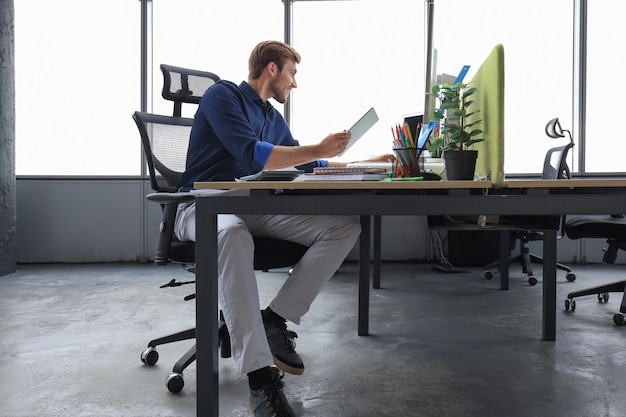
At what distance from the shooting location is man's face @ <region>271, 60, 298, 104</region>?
2133mm

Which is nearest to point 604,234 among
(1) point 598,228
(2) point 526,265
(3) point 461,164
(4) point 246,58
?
(1) point 598,228

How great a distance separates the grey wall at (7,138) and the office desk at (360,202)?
3447mm

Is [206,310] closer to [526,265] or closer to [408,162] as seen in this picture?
[408,162]

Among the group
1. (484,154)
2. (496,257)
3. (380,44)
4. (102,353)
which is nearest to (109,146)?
(380,44)

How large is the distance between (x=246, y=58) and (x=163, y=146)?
263cm

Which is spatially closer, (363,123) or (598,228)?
(363,123)

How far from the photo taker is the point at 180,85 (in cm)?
256

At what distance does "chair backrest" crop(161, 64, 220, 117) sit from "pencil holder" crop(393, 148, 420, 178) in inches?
55.8

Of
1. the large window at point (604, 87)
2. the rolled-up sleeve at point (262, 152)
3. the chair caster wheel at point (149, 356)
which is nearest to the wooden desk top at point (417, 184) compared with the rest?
the rolled-up sleeve at point (262, 152)

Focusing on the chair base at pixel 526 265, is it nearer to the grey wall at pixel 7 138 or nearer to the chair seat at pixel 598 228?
the chair seat at pixel 598 228

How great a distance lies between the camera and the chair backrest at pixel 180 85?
2.52 m

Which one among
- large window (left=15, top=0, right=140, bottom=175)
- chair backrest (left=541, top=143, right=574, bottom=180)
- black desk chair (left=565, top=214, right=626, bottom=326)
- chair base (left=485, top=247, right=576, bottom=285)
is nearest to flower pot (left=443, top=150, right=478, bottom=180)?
black desk chair (left=565, top=214, right=626, bottom=326)

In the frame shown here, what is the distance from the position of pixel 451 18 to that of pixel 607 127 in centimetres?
162

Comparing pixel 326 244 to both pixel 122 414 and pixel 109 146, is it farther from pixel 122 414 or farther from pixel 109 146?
pixel 109 146
